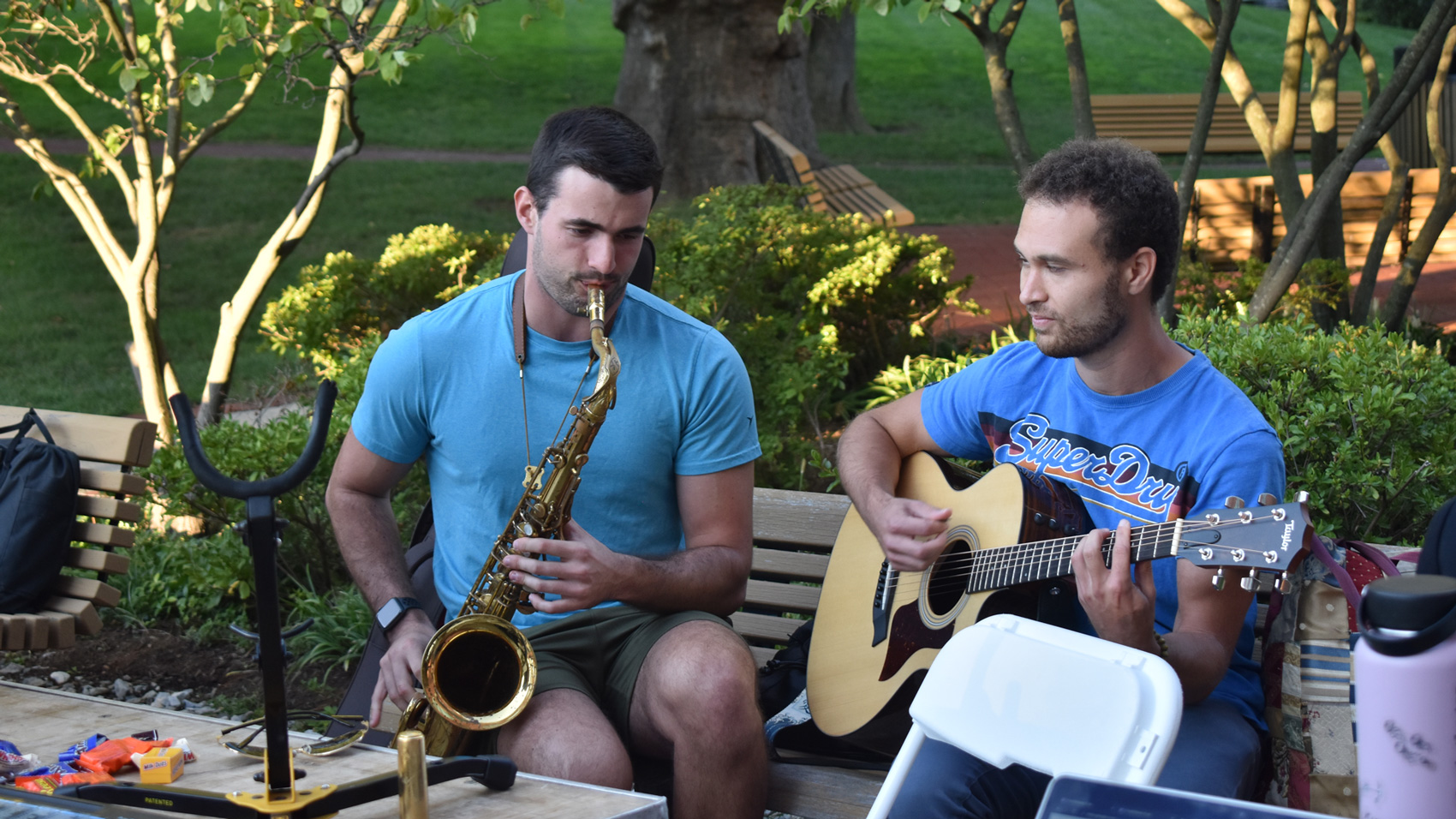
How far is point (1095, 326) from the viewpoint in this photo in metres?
2.46

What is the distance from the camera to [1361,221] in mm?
7652

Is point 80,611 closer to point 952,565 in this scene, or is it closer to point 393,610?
point 393,610

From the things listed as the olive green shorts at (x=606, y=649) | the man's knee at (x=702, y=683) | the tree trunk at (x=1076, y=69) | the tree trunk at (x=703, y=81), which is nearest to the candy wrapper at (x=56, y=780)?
the olive green shorts at (x=606, y=649)

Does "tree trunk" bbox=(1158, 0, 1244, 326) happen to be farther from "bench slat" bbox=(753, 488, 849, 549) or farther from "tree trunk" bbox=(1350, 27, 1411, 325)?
"bench slat" bbox=(753, 488, 849, 549)

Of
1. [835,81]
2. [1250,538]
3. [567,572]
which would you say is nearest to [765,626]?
[567,572]

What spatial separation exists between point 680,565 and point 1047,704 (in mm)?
919

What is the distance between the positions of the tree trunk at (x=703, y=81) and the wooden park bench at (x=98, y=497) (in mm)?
5977

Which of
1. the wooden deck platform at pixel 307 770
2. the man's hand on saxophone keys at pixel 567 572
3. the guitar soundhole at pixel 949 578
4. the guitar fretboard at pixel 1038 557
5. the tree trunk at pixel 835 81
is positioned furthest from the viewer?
the tree trunk at pixel 835 81

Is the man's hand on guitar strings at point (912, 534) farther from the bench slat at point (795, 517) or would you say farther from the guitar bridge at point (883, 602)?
→ the bench slat at point (795, 517)

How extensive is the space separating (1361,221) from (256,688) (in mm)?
6780

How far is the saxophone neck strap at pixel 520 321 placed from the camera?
2709 mm

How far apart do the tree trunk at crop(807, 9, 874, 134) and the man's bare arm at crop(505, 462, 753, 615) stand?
14.4 meters

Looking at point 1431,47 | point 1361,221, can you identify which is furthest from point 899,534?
point 1361,221

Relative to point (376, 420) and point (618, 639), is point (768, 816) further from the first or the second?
point (376, 420)
